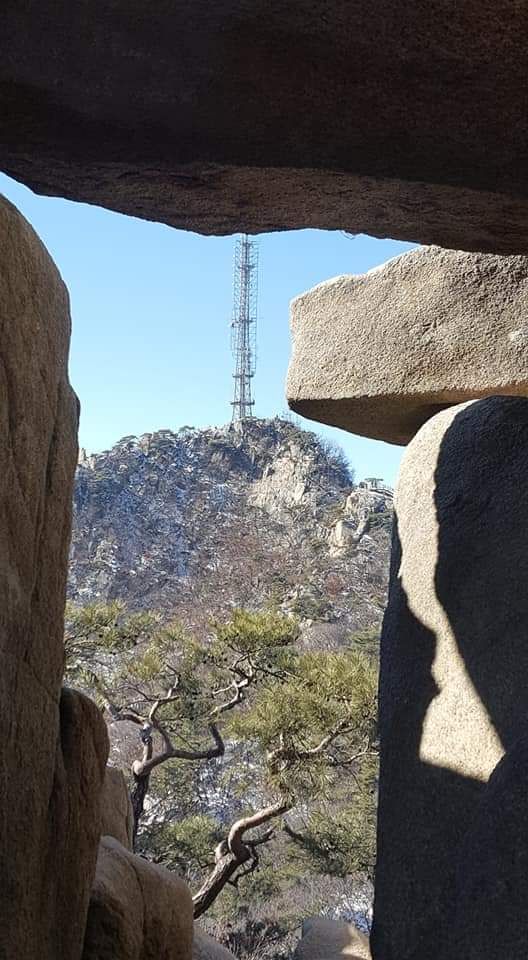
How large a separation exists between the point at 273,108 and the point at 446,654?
1.46m

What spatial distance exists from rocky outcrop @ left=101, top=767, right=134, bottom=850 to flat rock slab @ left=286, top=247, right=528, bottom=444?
1.16m

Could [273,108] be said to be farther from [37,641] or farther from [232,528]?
[232,528]

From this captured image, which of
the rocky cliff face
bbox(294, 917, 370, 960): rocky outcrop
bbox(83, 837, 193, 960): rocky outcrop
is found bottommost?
bbox(294, 917, 370, 960): rocky outcrop

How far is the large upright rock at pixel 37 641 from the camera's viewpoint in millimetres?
1379

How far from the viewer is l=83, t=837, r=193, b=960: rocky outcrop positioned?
65.7 inches

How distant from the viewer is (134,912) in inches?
70.2

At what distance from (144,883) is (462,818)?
818 mm

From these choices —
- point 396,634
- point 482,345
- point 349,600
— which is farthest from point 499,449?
point 349,600

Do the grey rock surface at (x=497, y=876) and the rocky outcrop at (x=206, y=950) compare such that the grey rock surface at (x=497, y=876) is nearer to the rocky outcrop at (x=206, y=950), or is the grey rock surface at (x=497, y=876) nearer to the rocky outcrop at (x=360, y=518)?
the rocky outcrop at (x=206, y=950)

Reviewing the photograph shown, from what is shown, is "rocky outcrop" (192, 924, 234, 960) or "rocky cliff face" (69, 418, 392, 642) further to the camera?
"rocky cliff face" (69, 418, 392, 642)

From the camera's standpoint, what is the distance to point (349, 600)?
44.9 feet

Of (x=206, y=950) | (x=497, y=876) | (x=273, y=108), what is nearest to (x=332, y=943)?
(x=206, y=950)

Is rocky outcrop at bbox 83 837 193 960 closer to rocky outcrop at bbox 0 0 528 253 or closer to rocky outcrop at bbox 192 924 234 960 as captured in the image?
rocky outcrop at bbox 192 924 234 960

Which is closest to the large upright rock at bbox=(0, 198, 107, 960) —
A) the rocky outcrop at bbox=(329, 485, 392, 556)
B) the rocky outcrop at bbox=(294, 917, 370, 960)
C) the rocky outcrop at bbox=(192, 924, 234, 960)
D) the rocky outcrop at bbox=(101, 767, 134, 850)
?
the rocky outcrop at bbox=(101, 767, 134, 850)
